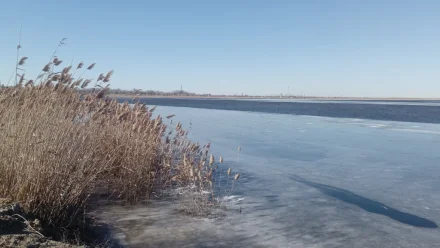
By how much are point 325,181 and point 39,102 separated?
525cm

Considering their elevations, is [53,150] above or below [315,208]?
above

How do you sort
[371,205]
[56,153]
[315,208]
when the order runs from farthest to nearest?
1. [371,205]
2. [315,208]
3. [56,153]

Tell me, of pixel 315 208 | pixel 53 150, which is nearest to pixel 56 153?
pixel 53 150

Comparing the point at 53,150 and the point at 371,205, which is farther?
the point at 371,205

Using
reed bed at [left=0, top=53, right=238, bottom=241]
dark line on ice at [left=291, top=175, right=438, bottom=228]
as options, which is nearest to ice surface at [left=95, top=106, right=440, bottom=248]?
dark line on ice at [left=291, top=175, right=438, bottom=228]

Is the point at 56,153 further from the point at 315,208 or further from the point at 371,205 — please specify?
the point at 371,205

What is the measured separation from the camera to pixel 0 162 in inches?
155

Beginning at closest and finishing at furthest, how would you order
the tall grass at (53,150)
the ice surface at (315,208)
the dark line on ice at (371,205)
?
the tall grass at (53,150), the ice surface at (315,208), the dark line on ice at (371,205)

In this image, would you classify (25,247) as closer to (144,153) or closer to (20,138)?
(20,138)

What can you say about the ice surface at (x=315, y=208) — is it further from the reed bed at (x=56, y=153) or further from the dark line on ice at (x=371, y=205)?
the reed bed at (x=56, y=153)

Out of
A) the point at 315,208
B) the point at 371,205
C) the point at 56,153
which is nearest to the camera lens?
the point at 56,153

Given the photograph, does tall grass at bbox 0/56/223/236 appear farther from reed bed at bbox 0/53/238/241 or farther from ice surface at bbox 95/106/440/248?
ice surface at bbox 95/106/440/248

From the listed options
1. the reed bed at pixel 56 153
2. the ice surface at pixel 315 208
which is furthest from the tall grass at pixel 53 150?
the ice surface at pixel 315 208

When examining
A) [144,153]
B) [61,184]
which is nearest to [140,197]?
[144,153]
